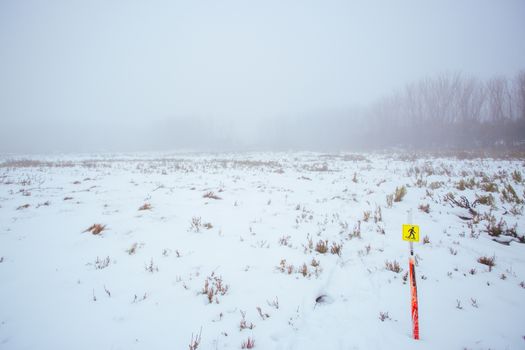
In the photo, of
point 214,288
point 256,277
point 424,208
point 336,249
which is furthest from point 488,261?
point 214,288

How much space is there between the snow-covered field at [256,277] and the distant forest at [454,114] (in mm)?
28182

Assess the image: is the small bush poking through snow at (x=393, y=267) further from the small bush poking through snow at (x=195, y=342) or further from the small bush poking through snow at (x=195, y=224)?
the small bush poking through snow at (x=195, y=224)

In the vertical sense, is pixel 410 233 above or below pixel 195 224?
above

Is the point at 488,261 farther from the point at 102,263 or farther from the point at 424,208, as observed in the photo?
the point at 102,263

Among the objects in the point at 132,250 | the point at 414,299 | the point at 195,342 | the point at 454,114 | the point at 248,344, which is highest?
the point at 454,114

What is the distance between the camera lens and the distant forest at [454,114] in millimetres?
28219

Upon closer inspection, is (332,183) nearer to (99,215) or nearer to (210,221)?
(210,221)

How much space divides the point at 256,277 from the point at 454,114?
47.9 m

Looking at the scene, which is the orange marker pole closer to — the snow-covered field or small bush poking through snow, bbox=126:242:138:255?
the snow-covered field

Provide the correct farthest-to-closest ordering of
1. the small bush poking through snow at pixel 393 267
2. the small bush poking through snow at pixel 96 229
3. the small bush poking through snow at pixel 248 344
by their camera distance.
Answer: the small bush poking through snow at pixel 96 229
the small bush poking through snow at pixel 393 267
the small bush poking through snow at pixel 248 344

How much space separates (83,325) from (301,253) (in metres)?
3.54

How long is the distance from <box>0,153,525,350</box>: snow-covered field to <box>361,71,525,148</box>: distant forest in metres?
28.2

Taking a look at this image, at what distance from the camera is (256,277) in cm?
399

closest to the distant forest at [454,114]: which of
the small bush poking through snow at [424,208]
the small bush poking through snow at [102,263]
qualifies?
the small bush poking through snow at [424,208]
